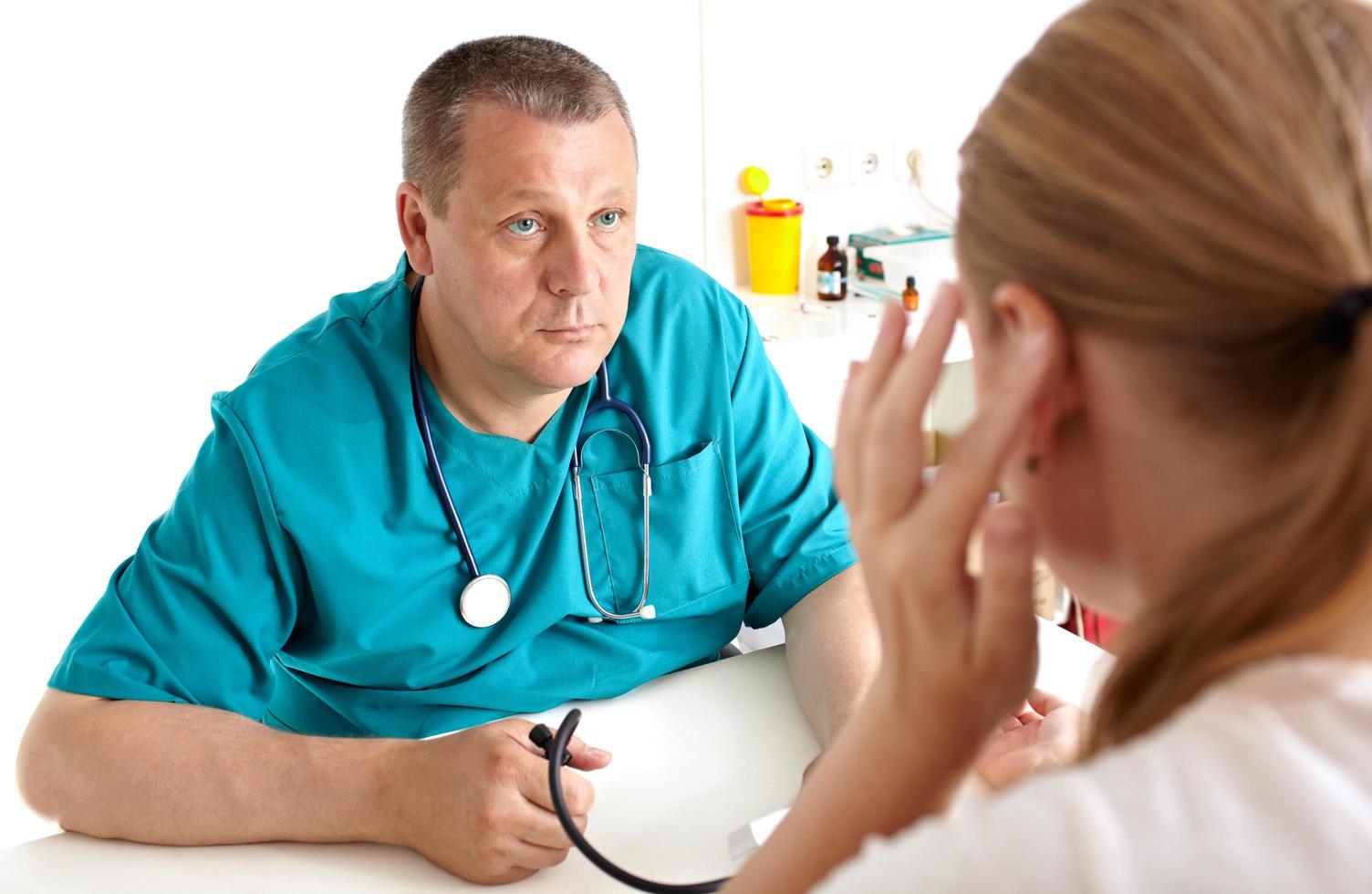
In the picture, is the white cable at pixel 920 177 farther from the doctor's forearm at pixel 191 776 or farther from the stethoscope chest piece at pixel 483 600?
the doctor's forearm at pixel 191 776

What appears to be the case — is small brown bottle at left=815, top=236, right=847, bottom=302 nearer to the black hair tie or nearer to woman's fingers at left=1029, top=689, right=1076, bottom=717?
woman's fingers at left=1029, top=689, right=1076, bottom=717

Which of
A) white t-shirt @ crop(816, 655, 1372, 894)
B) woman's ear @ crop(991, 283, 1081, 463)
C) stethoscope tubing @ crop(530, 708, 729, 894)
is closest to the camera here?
white t-shirt @ crop(816, 655, 1372, 894)

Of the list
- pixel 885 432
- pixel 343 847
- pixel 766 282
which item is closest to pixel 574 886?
pixel 343 847

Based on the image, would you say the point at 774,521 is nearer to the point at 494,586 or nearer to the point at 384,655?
the point at 494,586

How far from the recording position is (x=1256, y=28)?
1.85 ft

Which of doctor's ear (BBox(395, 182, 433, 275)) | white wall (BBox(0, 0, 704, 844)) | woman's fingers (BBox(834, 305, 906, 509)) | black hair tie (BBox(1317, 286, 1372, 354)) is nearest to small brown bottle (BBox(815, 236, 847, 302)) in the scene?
white wall (BBox(0, 0, 704, 844))

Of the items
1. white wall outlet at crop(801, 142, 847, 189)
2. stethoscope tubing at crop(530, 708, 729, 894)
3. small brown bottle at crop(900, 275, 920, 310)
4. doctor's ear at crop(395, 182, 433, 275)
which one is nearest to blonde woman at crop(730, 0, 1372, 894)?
stethoscope tubing at crop(530, 708, 729, 894)

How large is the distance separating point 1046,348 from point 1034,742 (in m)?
0.57

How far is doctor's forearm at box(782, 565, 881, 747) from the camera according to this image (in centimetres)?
120

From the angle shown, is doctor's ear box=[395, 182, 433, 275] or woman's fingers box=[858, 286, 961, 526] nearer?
woman's fingers box=[858, 286, 961, 526]

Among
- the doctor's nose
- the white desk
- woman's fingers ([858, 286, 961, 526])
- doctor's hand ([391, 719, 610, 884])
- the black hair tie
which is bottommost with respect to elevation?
the white desk

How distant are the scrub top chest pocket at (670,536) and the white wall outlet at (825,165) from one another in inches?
62.1

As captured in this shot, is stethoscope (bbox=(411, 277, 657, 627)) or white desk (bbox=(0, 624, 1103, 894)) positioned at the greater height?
stethoscope (bbox=(411, 277, 657, 627))

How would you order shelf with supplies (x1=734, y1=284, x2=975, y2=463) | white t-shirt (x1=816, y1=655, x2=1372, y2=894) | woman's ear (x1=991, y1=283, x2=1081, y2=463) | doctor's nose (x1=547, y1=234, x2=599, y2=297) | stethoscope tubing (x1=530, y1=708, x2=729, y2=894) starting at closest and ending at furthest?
white t-shirt (x1=816, y1=655, x2=1372, y2=894) → woman's ear (x1=991, y1=283, x2=1081, y2=463) → stethoscope tubing (x1=530, y1=708, x2=729, y2=894) → doctor's nose (x1=547, y1=234, x2=599, y2=297) → shelf with supplies (x1=734, y1=284, x2=975, y2=463)
